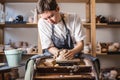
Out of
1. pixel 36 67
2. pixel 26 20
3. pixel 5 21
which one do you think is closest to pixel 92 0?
pixel 26 20

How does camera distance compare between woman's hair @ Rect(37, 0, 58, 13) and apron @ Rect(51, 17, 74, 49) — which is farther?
apron @ Rect(51, 17, 74, 49)

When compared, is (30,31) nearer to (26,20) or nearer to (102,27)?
(26,20)

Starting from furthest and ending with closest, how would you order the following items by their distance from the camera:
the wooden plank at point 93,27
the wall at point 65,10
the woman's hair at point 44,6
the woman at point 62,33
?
1. the wall at point 65,10
2. the wooden plank at point 93,27
3. the woman at point 62,33
4. the woman's hair at point 44,6

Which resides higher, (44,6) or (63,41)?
(44,6)

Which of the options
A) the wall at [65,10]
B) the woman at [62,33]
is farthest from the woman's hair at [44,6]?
the wall at [65,10]

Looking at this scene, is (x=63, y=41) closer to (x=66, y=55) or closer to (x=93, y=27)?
(x=66, y=55)

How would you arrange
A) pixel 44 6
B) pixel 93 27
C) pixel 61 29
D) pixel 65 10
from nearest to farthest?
1. pixel 44 6
2. pixel 61 29
3. pixel 93 27
4. pixel 65 10

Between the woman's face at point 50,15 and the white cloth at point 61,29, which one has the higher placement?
the woman's face at point 50,15

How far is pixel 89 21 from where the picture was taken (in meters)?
2.93

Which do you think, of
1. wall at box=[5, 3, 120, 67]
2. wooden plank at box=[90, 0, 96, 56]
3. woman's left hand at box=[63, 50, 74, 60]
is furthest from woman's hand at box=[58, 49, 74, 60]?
wall at box=[5, 3, 120, 67]

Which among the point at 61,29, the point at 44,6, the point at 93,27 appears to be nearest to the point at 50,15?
the point at 44,6

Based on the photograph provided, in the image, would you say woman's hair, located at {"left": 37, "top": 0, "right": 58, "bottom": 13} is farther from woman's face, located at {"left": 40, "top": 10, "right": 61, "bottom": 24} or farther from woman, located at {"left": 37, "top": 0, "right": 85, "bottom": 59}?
woman, located at {"left": 37, "top": 0, "right": 85, "bottom": 59}

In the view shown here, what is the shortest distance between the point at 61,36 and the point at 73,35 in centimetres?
10

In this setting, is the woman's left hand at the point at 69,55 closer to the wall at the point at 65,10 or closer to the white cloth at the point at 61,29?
the white cloth at the point at 61,29
